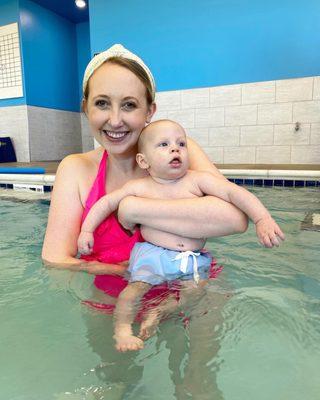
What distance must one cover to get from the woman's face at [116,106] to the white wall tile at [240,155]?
196 inches

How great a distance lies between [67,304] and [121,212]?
0.48 metres

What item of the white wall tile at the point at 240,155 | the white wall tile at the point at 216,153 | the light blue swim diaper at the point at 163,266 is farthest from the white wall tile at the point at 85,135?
the light blue swim diaper at the point at 163,266

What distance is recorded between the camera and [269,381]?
1.16m

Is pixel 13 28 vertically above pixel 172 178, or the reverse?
pixel 13 28

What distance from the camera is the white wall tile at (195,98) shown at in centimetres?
645

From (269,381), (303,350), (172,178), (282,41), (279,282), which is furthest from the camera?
(282,41)

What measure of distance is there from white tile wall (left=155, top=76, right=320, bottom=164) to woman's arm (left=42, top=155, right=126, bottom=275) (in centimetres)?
493

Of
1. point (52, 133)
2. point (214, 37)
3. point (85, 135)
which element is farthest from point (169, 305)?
point (85, 135)

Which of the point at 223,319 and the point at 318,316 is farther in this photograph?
the point at 318,316

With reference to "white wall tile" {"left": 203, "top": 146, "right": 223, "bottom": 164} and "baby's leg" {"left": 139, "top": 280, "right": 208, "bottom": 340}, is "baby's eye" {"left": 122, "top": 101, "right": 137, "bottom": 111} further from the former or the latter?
"white wall tile" {"left": 203, "top": 146, "right": 223, "bottom": 164}

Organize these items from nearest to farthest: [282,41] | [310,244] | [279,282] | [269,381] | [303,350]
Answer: [269,381] < [303,350] < [279,282] < [310,244] < [282,41]

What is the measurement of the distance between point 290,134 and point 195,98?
66.9 inches

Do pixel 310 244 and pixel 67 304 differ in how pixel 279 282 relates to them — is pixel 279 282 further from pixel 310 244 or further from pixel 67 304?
pixel 67 304

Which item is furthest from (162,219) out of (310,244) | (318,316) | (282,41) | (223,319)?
(282,41)
